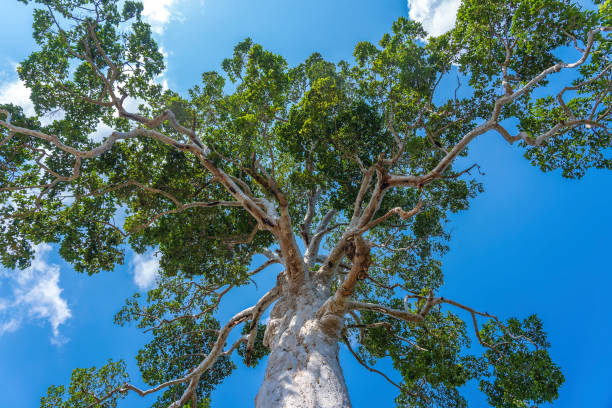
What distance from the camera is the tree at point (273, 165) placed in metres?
6.44

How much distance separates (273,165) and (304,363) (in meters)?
4.63

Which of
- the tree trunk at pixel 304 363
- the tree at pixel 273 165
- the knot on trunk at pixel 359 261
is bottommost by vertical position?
the tree trunk at pixel 304 363

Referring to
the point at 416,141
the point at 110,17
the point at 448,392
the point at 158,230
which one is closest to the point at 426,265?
the point at 448,392

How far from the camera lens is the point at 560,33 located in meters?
6.88

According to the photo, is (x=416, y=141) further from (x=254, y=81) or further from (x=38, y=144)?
(x=38, y=144)

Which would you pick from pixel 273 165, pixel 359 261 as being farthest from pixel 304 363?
pixel 273 165

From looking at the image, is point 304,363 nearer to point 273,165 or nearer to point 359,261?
point 359,261

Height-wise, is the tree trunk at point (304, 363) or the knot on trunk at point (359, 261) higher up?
the knot on trunk at point (359, 261)

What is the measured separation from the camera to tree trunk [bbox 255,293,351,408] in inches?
166

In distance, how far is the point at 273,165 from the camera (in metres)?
7.90

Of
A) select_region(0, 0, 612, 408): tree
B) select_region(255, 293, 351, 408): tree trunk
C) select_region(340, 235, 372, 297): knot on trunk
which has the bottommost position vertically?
select_region(255, 293, 351, 408): tree trunk

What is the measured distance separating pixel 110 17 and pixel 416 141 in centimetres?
787

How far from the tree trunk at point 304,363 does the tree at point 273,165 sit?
55 mm

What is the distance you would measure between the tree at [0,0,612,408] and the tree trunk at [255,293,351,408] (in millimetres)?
55
